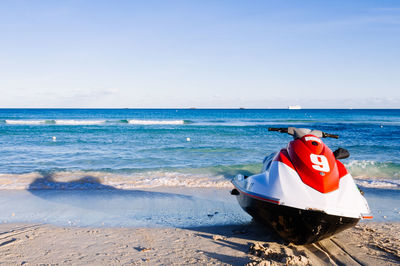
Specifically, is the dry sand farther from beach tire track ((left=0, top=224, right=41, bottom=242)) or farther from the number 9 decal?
the number 9 decal

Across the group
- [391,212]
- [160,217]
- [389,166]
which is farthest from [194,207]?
[389,166]

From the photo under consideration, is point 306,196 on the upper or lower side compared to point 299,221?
upper

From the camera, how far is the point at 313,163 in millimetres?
4422

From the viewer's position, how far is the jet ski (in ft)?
13.6

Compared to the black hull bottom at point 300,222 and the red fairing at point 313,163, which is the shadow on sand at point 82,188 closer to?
the black hull bottom at point 300,222

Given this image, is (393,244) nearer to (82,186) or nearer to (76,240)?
(76,240)

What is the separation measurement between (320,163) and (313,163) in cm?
10

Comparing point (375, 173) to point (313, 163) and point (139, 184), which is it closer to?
point (139, 184)

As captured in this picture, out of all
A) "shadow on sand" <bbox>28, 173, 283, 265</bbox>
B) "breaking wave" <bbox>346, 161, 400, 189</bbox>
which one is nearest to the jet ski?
"shadow on sand" <bbox>28, 173, 283, 265</bbox>

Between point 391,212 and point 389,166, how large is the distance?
267 inches

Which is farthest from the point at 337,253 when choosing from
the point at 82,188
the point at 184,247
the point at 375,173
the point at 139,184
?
the point at 375,173

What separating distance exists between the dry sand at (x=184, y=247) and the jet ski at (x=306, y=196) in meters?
0.42

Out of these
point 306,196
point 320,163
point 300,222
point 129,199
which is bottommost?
point 129,199

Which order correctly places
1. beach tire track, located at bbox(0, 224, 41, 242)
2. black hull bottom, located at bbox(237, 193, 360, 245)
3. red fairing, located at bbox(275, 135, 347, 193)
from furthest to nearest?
beach tire track, located at bbox(0, 224, 41, 242) < red fairing, located at bbox(275, 135, 347, 193) < black hull bottom, located at bbox(237, 193, 360, 245)
